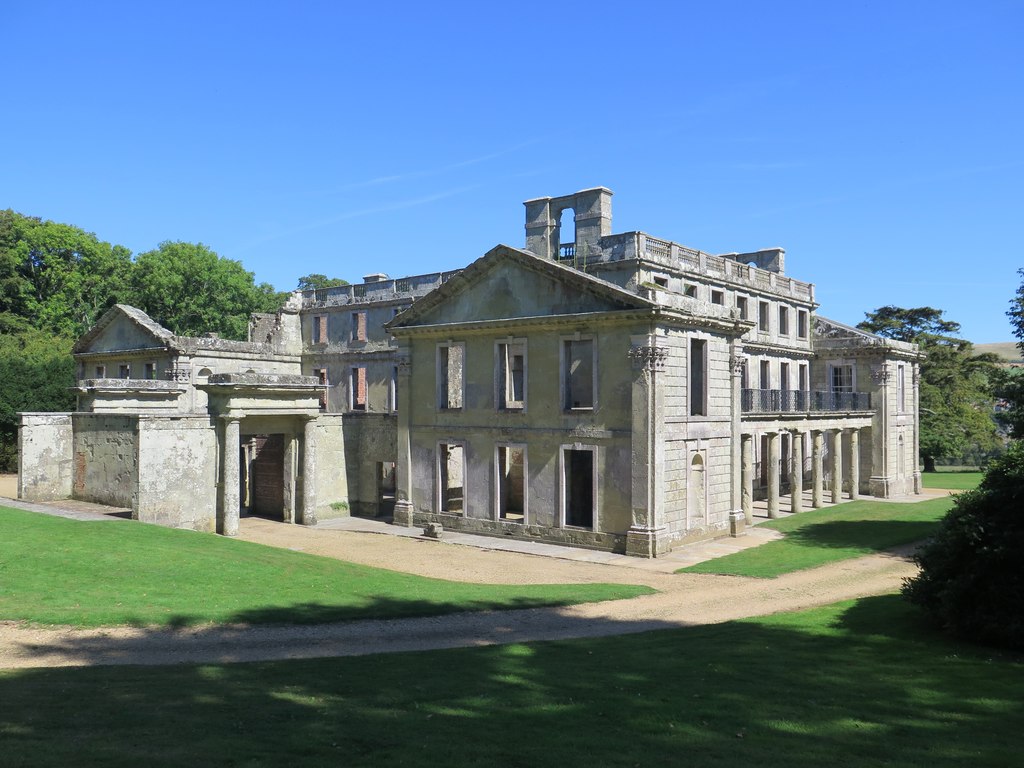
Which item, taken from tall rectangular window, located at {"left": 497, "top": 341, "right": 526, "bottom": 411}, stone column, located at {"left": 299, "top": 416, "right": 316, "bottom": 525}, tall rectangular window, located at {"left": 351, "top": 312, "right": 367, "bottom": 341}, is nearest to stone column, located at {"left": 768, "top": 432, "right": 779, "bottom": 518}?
tall rectangular window, located at {"left": 497, "top": 341, "right": 526, "bottom": 411}

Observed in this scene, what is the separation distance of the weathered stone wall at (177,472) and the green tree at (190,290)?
114 ft

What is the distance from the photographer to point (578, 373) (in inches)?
1177

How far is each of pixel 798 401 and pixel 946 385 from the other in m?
27.1

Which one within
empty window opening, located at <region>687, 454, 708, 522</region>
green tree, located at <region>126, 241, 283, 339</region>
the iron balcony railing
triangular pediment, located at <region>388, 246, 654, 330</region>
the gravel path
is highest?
green tree, located at <region>126, 241, 283, 339</region>

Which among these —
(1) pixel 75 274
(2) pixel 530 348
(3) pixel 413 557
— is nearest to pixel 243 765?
(3) pixel 413 557

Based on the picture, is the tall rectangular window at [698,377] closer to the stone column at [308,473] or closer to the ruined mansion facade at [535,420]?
the ruined mansion facade at [535,420]

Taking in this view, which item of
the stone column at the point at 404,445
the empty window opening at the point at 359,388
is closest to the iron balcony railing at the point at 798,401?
the stone column at the point at 404,445

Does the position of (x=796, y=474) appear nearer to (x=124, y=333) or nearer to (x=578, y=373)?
(x=578, y=373)

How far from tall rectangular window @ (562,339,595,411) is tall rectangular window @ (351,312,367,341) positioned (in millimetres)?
18750

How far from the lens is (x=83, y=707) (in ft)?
29.2

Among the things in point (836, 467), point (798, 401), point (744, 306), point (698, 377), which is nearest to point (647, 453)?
point (698, 377)

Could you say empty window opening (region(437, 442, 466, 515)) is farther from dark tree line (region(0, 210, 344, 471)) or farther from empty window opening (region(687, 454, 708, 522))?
dark tree line (region(0, 210, 344, 471))

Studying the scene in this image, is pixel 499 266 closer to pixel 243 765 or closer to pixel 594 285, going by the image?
pixel 594 285

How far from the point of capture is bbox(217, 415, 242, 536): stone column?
2741cm
